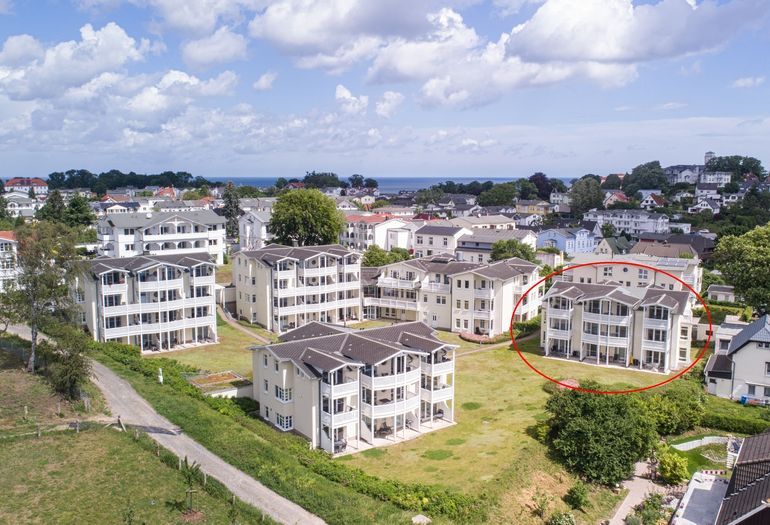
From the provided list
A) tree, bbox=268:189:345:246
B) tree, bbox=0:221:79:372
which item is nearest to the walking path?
tree, bbox=0:221:79:372

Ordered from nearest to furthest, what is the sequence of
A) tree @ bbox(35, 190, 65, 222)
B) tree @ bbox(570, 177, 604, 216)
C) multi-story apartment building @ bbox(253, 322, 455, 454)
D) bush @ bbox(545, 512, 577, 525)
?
bush @ bbox(545, 512, 577, 525) → multi-story apartment building @ bbox(253, 322, 455, 454) → tree @ bbox(35, 190, 65, 222) → tree @ bbox(570, 177, 604, 216)

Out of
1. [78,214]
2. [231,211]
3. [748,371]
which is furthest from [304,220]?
[748,371]

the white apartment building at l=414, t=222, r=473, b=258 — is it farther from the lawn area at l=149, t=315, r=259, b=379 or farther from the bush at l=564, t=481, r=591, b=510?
the bush at l=564, t=481, r=591, b=510

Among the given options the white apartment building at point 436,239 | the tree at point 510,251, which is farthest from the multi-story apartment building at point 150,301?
the white apartment building at point 436,239

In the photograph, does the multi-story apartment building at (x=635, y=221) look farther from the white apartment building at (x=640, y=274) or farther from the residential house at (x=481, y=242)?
the white apartment building at (x=640, y=274)

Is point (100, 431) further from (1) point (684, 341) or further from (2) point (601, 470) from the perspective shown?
(1) point (684, 341)

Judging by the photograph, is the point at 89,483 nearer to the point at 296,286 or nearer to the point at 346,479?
the point at 346,479
